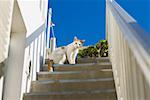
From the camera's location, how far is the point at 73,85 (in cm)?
329

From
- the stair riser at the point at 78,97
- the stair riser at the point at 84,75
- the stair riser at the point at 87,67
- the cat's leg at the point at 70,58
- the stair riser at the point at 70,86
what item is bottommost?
the stair riser at the point at 78,97

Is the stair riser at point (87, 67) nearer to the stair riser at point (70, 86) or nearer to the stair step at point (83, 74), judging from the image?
the stair step at point (83, 74)

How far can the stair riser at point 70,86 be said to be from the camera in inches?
128

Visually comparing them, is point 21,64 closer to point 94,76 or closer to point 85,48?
point 94,76

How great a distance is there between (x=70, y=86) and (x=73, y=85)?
4 centimetres

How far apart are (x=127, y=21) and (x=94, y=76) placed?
2.09 meters

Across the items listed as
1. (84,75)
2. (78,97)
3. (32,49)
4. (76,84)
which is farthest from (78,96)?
(32,49)

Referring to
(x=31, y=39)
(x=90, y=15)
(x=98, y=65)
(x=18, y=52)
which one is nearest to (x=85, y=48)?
(x=90, y=15)

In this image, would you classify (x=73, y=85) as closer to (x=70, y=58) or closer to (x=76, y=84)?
(x=76, y=84)

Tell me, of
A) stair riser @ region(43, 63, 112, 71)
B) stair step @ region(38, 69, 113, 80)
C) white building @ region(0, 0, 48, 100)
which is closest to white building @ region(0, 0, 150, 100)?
white building @ region(0, 0, 48, 100)

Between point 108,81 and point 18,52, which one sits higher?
point 18,52

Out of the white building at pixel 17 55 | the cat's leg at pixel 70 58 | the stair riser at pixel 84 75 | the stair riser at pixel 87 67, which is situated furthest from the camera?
the cat's leg at pixel 70 58

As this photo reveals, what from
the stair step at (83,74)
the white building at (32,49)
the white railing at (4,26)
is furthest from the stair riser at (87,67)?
the white railing at (4,26)

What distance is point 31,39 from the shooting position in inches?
134
